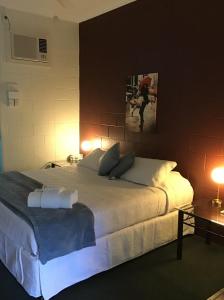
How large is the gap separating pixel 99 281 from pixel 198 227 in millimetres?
1283

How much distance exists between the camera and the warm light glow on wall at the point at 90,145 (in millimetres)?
4246

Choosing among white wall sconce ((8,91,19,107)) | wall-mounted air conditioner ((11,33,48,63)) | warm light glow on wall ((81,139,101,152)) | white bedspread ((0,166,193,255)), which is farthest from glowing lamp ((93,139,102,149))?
wall-mounted air conditioner ((11,33,48,63))

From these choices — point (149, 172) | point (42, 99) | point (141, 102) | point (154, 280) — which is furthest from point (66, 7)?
point (154, 280)

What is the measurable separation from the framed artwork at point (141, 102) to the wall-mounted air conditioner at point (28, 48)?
136 centimetres

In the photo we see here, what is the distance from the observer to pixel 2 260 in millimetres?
2428

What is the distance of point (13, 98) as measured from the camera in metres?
3.86

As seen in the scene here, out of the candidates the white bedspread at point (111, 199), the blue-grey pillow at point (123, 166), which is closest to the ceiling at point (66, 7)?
the blue-grey pillow at point (123, 166)

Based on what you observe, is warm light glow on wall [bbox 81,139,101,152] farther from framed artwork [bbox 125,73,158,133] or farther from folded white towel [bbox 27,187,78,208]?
folded white towel [bbox 27,187,78,208]

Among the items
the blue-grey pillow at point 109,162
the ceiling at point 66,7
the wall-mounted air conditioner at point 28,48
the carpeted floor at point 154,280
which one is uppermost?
the ceiling at point 66,7

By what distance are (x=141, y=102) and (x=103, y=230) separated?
1729 millimetres

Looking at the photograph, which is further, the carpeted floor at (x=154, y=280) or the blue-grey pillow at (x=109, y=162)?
the blue-grey pillow at (x=109, y=162)

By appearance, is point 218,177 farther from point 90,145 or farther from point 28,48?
point 28,48

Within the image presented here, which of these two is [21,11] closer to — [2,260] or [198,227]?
[2,260]

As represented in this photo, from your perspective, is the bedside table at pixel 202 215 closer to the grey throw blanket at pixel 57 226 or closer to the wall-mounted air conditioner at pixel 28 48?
the grey throw blanket at pixel 57 226
